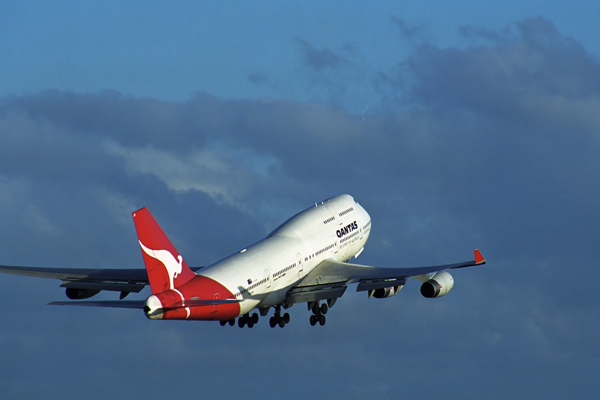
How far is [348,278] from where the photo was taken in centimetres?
7488

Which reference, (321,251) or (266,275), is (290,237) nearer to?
(321,251)

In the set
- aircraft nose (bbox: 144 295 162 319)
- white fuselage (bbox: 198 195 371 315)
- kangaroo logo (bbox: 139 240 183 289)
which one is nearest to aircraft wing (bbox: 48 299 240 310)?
aircraft nose (bbox: 144 295 162 319)

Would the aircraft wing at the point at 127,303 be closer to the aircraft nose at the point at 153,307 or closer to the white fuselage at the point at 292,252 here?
the aircraft nose at the point at 153,307

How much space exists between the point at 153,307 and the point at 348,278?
1639 cm

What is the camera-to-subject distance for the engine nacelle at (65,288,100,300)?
77.4m

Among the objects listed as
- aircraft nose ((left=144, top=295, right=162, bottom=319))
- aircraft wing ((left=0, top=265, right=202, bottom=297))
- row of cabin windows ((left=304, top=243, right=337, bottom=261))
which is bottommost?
aircraft nose ((left=144, top=295, right=162, bottom=319))

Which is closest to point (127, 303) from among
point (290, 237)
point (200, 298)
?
point (200, 298)

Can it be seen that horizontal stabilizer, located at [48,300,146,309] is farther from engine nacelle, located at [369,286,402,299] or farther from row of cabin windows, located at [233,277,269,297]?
engine nacelle, located at [369,286,402,299]

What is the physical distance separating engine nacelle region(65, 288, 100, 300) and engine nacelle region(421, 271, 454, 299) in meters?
21.4

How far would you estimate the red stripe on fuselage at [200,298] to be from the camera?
63.9 metres

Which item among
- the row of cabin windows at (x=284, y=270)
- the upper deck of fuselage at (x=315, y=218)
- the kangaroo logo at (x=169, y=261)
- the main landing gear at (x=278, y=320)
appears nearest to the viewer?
the kangaroo logo at (x=169, y=261)

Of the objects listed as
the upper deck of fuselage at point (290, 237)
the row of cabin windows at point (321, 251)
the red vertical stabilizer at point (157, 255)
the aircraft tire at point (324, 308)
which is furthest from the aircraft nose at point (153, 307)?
the aircraft tire at point (324, 308)

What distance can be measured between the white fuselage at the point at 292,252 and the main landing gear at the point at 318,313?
2.14 m

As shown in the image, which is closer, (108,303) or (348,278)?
(108,303)
